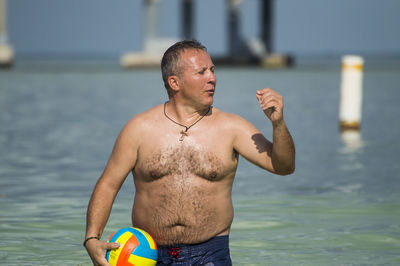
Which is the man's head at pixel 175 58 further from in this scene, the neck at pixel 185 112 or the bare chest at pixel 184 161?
the bare chest at pixel 184 161

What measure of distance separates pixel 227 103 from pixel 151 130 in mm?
22046

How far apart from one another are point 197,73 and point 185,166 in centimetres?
58

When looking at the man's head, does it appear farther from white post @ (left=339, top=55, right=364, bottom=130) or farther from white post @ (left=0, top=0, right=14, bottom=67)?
white post @ (left=0, top=0, right=14, bottom=67)

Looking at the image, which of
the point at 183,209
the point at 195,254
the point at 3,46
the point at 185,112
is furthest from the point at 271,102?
the point at 3,46

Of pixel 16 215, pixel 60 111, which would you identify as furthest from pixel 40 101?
pixel 16 215

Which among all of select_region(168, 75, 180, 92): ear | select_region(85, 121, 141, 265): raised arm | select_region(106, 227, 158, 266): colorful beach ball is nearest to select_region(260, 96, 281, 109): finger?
select_region(168, 75, 180, 92): ear

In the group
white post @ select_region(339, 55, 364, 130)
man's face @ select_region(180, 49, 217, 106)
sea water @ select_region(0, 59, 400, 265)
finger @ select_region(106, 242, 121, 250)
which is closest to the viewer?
finger @ select_region(106, 242, 121, 250)

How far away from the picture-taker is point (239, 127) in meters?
5.30

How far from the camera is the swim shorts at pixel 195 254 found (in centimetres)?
522

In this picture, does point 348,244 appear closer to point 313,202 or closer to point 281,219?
point 281,219

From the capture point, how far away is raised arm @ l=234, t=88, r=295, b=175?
491 cm

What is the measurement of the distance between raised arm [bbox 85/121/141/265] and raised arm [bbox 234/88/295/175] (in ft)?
2.15

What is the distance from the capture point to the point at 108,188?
5191 mm

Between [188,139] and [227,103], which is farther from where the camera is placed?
[227,103]
